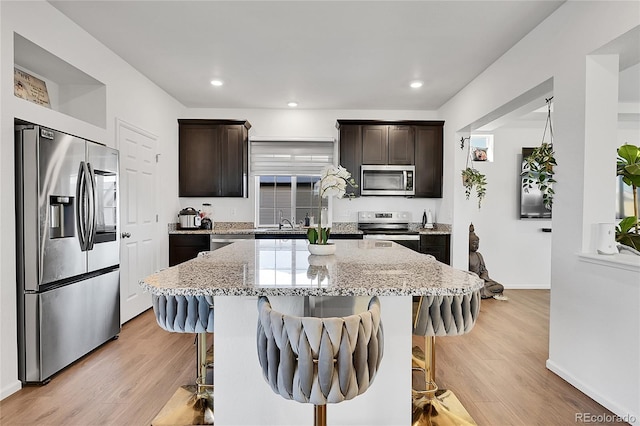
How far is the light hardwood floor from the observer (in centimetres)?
207

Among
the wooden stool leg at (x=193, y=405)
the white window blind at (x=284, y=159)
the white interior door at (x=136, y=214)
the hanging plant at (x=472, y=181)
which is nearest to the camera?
the wooden stool leg at (x=193, y=405)

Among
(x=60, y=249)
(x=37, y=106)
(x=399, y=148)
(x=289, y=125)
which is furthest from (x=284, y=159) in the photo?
(x=60, y=249)

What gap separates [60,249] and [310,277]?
6.81 feet

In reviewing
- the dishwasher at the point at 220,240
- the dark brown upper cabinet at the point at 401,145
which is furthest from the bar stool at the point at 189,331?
the dark brown upper cabinet at the point at 401,145

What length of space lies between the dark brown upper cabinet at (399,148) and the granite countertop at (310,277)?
319 centimetres

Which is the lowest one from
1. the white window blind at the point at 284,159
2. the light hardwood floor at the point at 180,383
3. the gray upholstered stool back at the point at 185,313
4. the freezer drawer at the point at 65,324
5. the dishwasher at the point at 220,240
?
the light hardwood floor at the point at 180,383

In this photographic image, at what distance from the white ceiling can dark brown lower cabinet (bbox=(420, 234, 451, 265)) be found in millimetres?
1890

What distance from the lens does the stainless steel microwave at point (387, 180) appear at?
17.0 ft

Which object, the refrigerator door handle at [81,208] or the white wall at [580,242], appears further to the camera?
the refrigerator door handle at [81,208]

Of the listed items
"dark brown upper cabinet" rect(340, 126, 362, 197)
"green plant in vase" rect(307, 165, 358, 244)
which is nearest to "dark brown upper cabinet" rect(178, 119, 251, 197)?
"dark brown upper cabinet" rect(340, 126, 362, 197)

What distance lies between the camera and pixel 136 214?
395cm

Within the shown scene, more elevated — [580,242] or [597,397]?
[580,242]

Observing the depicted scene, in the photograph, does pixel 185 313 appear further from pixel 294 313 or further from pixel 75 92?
pixel 75 92

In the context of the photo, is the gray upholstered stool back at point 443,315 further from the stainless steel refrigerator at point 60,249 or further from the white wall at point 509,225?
the white wall at point 509,225
